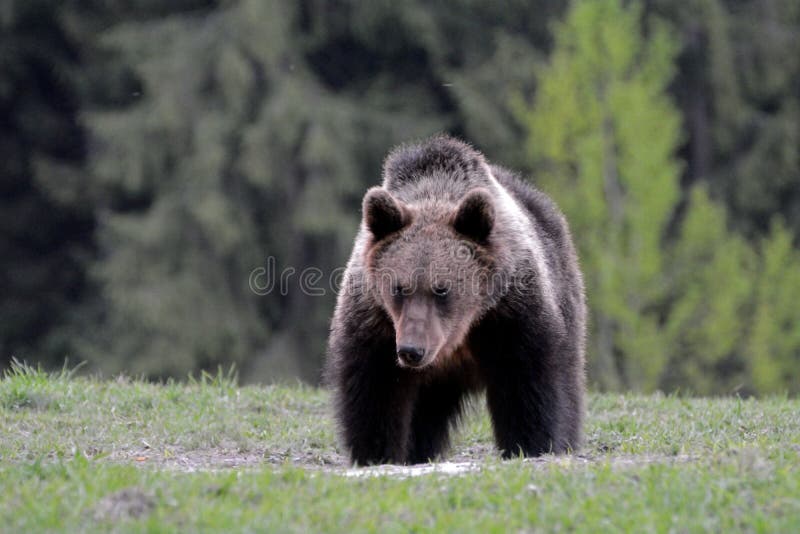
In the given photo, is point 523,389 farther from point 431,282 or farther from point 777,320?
point 777,320

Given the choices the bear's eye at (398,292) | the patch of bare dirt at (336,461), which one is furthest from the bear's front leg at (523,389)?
the bear's eye at (398,292)

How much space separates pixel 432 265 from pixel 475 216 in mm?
398

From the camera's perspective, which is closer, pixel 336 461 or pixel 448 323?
pixel 448 323

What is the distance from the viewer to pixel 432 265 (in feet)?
24.4

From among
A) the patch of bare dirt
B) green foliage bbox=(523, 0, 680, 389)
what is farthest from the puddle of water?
green foliage bbox=(523, 0, 680, 389)

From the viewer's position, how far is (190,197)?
917 inches

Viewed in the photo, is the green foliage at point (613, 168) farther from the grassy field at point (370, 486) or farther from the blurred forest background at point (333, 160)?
the grassy field at point (370, 486)

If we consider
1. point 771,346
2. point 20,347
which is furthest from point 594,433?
point 20,347

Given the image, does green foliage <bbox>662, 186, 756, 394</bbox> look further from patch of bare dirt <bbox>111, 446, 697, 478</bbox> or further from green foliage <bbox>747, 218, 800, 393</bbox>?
patch of bare dirt <bbox>111, 446, 697, 478</bbox>

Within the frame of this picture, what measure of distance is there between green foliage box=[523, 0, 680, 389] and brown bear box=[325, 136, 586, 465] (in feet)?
46.2

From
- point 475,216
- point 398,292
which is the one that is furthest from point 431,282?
point 475,216

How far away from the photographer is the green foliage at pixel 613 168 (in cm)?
2203

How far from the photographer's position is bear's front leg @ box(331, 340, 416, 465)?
7570 mm

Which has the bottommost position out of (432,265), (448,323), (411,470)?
(411,470)
